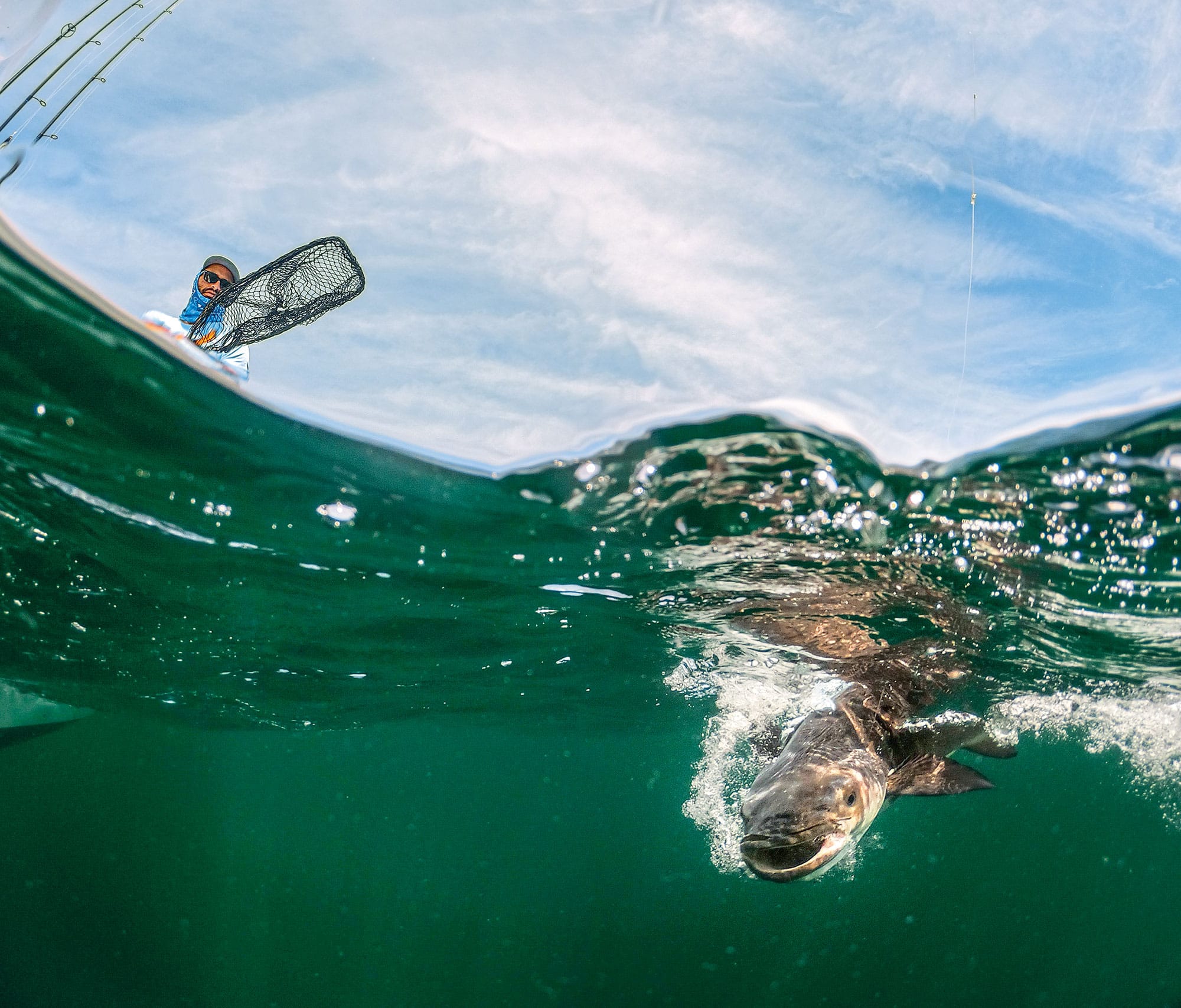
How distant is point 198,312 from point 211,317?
0.15m

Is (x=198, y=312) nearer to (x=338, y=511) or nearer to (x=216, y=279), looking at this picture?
(x=216, y=279)

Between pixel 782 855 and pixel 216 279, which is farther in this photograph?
pixel 782 855

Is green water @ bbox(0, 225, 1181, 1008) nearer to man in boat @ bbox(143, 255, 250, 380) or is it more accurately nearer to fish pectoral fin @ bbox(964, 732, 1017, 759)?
man in boat @ bbox(143, 255, 250, 380)

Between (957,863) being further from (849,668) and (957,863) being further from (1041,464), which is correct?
(1041,464)

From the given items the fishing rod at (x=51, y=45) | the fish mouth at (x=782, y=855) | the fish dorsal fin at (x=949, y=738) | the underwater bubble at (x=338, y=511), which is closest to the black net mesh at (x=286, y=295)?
the fishing rod at (x=51, y=45)

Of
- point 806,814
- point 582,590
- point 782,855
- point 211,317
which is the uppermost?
point 211,317

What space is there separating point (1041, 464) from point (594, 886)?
133 meters

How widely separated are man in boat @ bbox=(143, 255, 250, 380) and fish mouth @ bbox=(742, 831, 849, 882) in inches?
239

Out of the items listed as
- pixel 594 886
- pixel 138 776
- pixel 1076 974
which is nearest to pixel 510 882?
pixel 594 886

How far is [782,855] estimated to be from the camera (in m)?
6.32

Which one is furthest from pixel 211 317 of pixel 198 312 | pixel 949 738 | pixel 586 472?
pixel 949 738

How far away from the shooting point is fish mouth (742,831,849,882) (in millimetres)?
6266

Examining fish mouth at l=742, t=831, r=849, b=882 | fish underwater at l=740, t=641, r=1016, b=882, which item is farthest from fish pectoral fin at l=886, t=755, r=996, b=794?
fish mouth at l=742, t=831, r=849, b=882

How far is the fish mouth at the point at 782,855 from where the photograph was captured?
6.27m
